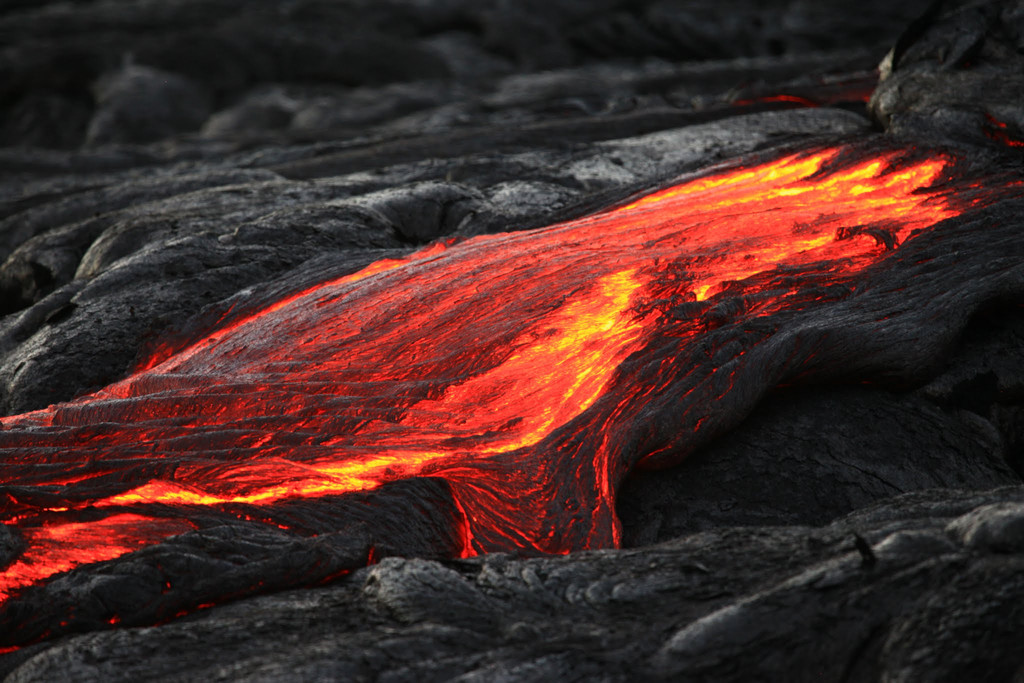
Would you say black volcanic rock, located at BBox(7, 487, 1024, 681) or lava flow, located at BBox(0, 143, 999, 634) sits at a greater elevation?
lava flow, located at BBox(0, 143, 999, 634)

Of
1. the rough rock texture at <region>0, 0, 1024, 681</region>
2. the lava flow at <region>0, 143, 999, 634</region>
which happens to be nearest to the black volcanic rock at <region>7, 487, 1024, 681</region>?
the rough rock texture at <region>0, 0, 1024, 681</region>

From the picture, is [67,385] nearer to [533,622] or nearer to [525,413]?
[525,413]

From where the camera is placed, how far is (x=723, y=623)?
8.57 feet

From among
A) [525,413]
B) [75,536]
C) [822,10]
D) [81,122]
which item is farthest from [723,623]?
[822,10]

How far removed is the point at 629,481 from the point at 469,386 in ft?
3.05

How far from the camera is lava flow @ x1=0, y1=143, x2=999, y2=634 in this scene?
155 inches

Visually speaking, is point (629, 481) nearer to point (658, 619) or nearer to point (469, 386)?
point (469, 386)

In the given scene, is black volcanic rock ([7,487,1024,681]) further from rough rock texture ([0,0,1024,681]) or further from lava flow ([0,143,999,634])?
lava flow ([0,143,999,634])

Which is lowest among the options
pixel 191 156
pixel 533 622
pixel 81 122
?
pixel 533 622

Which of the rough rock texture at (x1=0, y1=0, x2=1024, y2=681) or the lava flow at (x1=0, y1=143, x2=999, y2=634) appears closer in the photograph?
the rough rock texture at (x1=0, y1=0, x2=1024, y2=681)

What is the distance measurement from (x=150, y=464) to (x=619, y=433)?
211cm

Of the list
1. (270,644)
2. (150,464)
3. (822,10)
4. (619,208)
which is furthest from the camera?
(822,10)

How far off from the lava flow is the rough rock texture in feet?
0.80

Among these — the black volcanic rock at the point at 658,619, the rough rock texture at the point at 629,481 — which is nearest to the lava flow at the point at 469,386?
the rough rock texture at the point at 629,481
